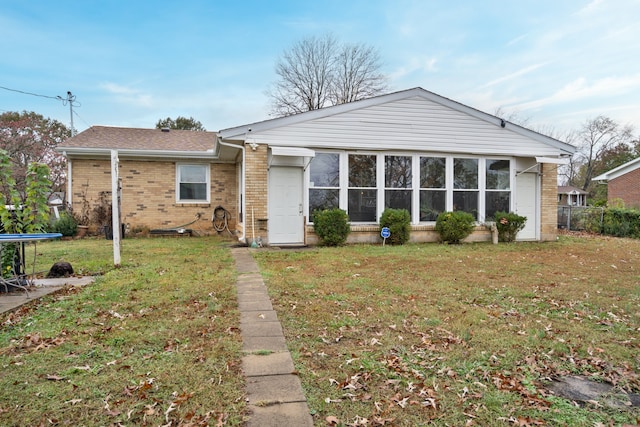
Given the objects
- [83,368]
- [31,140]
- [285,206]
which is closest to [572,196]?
[285,206]

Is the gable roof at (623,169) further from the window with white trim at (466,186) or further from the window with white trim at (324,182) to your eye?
the window with white trim at (324,182)

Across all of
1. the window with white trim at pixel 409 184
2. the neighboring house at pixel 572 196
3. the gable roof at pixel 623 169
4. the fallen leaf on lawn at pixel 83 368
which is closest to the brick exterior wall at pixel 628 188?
the gable roof at pixel 623 169

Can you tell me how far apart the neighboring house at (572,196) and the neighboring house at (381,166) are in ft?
99.5

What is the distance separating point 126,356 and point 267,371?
47.4 inches

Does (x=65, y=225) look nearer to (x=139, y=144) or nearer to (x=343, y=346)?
(x=139, y=144)

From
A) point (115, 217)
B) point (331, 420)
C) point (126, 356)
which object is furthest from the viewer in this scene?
point (115, 217)

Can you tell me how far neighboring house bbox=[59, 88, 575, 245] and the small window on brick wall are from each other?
1.21 metres

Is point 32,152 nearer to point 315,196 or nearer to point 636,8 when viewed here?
point 315,196

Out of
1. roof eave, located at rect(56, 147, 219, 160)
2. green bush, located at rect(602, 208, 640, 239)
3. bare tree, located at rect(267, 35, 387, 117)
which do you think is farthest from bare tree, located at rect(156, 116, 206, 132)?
green bush, located at rect(602, 208, 640, 239)

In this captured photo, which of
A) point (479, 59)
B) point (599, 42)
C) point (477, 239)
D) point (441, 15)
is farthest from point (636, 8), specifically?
point (477, 239)

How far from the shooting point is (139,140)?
1423 cm

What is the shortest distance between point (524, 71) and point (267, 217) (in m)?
14.3

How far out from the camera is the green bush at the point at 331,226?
383 inches

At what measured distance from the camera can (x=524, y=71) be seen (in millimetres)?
16625
